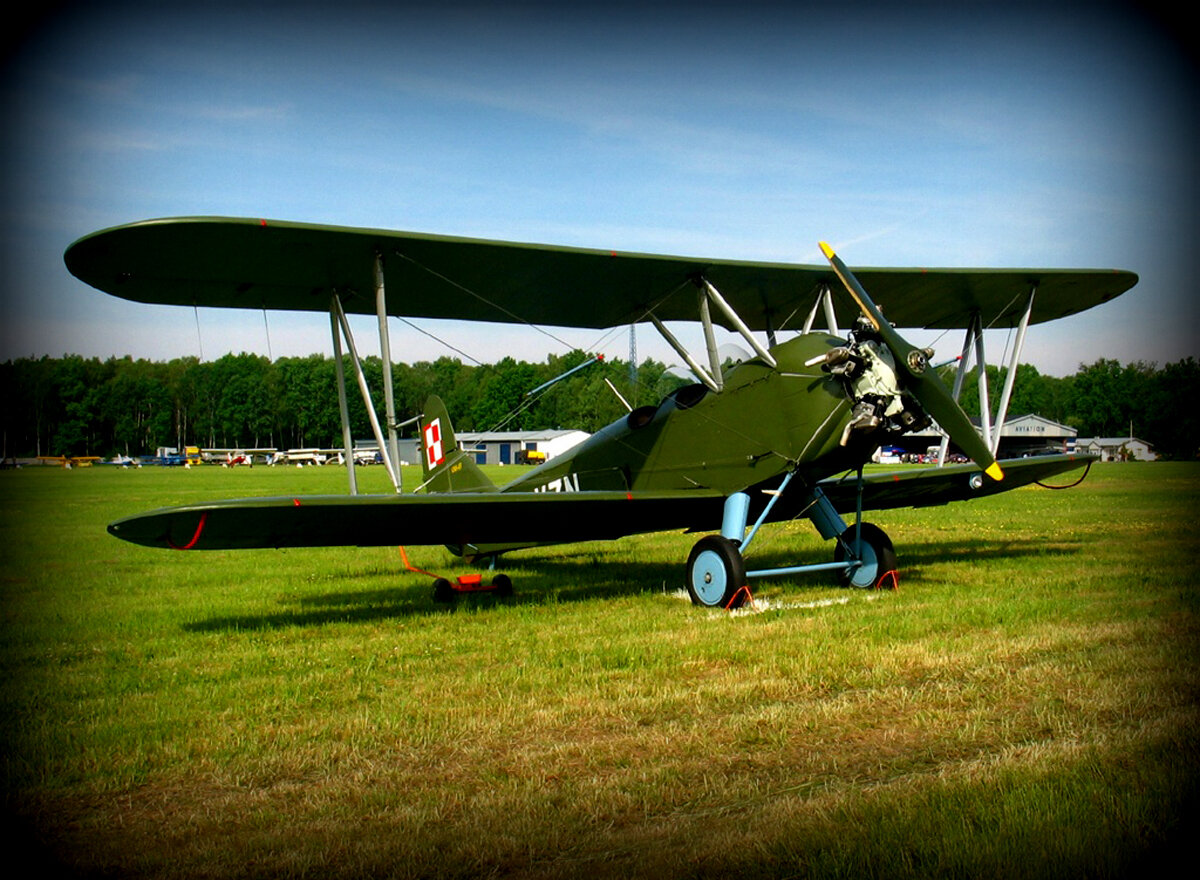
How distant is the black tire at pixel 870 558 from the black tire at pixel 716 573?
177 centimetres

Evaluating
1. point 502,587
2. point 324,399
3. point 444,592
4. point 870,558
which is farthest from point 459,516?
point 324,399

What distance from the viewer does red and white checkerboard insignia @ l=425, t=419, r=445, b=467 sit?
40.2ft

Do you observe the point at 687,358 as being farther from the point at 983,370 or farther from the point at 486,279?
the point at 983,370

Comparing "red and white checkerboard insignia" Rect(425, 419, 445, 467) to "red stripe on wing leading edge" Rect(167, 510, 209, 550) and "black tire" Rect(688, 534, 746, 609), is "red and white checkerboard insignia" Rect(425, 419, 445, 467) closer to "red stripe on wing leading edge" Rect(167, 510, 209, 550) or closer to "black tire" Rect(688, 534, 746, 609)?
"black tire" Rect(688, 534, 746, 609)

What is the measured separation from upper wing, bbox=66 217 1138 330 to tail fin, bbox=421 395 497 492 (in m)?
2.01

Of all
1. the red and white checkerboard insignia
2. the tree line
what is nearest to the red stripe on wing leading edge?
the red and white checkerboard insignia

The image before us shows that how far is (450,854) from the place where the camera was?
2.96 metres

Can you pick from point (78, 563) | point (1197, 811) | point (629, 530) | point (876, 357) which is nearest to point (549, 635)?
point (629, 530)

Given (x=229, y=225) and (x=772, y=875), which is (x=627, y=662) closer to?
(x=772, y=875)

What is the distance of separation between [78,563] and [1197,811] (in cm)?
1367

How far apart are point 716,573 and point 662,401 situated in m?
2.36

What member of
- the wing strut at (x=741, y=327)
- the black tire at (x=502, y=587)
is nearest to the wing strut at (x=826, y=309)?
the wing strut at (x=741, y=327)

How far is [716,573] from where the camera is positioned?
797 centimetres

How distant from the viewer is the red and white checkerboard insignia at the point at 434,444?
12242 millimetres
